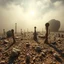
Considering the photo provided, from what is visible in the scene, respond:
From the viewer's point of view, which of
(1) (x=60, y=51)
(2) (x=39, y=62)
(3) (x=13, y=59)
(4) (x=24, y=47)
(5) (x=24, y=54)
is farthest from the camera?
(4) (x=24, y=47)

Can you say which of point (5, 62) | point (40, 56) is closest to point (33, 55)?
point (40, 56)

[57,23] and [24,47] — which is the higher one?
[57,23]

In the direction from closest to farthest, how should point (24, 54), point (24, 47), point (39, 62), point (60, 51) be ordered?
point (39, 62)
point (24, 54)
point (60, 51)
point (24, 47)

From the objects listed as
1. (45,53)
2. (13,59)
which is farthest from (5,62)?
(45,53)

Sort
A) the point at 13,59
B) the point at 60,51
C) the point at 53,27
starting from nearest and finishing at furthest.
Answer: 1. the point at 13,59
2. the point at 60,51
3. the point at 53,27

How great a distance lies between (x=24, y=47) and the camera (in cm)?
1986

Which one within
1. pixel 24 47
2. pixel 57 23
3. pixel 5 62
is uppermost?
pixel 57 23

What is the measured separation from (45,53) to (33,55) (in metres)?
2.05

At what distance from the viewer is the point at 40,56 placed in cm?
1617

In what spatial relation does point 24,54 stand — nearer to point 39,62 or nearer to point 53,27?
point 39,62

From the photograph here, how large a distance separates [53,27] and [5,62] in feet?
242

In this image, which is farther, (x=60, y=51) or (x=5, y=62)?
(x=60, y=51)

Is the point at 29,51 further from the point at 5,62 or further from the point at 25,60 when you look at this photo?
the point at 5,62

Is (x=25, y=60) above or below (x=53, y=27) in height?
below
